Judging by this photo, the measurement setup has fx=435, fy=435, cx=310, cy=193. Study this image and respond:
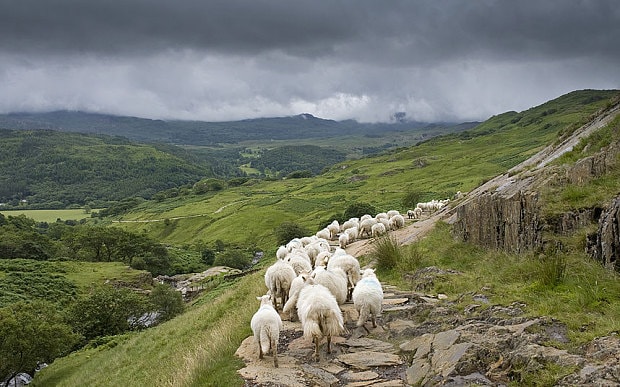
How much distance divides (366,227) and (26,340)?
31.6m

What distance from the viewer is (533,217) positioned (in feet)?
44.8

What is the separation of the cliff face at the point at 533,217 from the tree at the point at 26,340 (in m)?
37.9

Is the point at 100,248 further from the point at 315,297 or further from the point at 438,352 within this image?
the point at 438,352

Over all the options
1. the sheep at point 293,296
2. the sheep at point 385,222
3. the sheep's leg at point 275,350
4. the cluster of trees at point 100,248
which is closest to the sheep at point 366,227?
the sheep at point 385,222

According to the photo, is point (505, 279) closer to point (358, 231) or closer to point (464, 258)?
point (464, 258)

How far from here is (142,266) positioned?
287 feet

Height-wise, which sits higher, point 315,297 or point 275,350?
point 315,297

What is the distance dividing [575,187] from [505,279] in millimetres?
3794

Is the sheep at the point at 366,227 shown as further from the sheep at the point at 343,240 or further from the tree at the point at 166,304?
the tree at the point at 166,304

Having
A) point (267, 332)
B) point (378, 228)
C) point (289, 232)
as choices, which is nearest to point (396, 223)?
point (378, 228)

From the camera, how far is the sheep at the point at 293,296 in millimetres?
12898

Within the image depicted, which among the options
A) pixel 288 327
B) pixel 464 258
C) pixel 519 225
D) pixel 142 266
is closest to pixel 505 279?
pixel 519 225

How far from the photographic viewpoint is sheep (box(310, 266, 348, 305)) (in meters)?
13.0

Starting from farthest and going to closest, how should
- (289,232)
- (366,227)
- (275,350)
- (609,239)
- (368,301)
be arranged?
(289,232) < (366,227) < (368,301) < (609,239) < (275,350)
